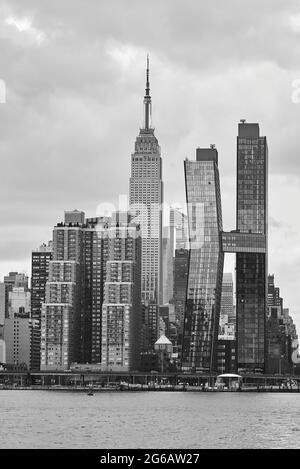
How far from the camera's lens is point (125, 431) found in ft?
312

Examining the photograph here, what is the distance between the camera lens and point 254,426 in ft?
340
